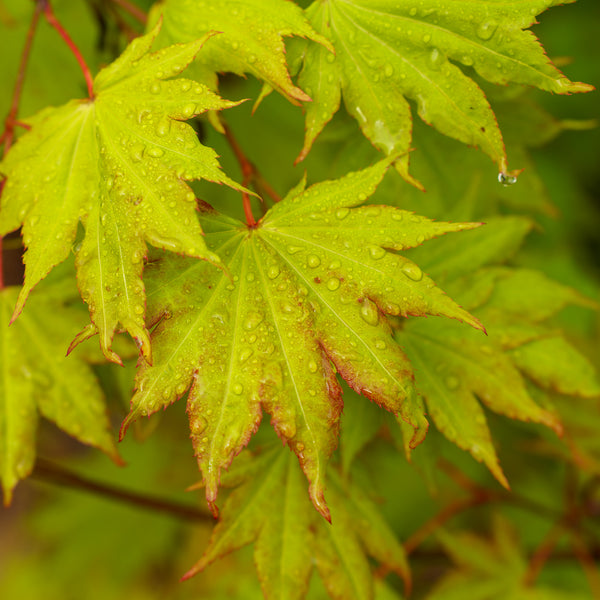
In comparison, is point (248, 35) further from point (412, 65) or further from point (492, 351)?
point (492, 351)

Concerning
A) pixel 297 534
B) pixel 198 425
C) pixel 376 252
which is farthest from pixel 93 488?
pixel 376 252

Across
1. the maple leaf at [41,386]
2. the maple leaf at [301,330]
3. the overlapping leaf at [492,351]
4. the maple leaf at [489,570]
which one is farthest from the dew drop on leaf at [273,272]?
the maple leaf at [489,570]

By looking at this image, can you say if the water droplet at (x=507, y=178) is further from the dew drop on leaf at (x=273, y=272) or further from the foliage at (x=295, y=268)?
the dew drop on leaf at (x=273, y=272)

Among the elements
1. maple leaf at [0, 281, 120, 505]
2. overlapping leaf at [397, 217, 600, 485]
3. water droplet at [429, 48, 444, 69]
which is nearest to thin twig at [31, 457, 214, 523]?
maple leaf at [0, 281, 120, 505]

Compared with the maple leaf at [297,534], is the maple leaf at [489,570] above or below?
below

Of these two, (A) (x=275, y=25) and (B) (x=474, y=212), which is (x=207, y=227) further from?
(B) (x=474, y=212)

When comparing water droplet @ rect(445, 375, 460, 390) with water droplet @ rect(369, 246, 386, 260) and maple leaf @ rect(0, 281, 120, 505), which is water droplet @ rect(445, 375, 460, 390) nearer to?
water droplet @ rect(369, 246, 386, 260)
